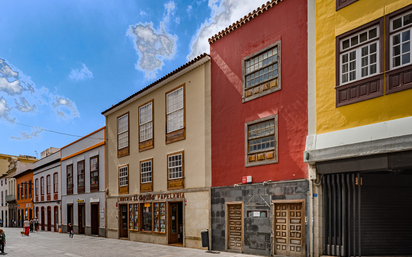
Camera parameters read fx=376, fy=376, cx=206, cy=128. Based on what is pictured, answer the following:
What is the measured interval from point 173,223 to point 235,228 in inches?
245

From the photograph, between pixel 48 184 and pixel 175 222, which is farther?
pixel 48 184

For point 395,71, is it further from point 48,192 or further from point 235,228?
point 48,192

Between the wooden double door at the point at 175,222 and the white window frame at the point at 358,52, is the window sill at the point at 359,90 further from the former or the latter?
the wooden double door at the point at 175,222

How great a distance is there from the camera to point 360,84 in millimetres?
12000

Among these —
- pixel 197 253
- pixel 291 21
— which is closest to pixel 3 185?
pixel 197 253

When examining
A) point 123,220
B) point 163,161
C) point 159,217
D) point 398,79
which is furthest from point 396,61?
point 123,220

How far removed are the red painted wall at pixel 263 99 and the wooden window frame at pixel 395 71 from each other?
330cm

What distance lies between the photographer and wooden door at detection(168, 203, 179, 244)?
21.9 meters

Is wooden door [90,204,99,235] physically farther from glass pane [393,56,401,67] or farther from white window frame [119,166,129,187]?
glass pane [393,56,401,67]

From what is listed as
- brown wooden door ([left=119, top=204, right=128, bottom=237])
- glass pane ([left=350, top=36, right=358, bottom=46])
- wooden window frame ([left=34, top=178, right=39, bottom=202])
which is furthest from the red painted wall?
wooden window frame ([left=34, top=178, right=39, bottom=202])

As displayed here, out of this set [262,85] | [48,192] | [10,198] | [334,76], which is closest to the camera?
[334,76]

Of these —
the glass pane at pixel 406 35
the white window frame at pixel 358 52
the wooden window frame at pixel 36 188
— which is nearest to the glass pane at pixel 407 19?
the glass pane at pixel 406 35

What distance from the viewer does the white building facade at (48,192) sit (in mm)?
40656

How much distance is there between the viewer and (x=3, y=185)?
65.6 m
